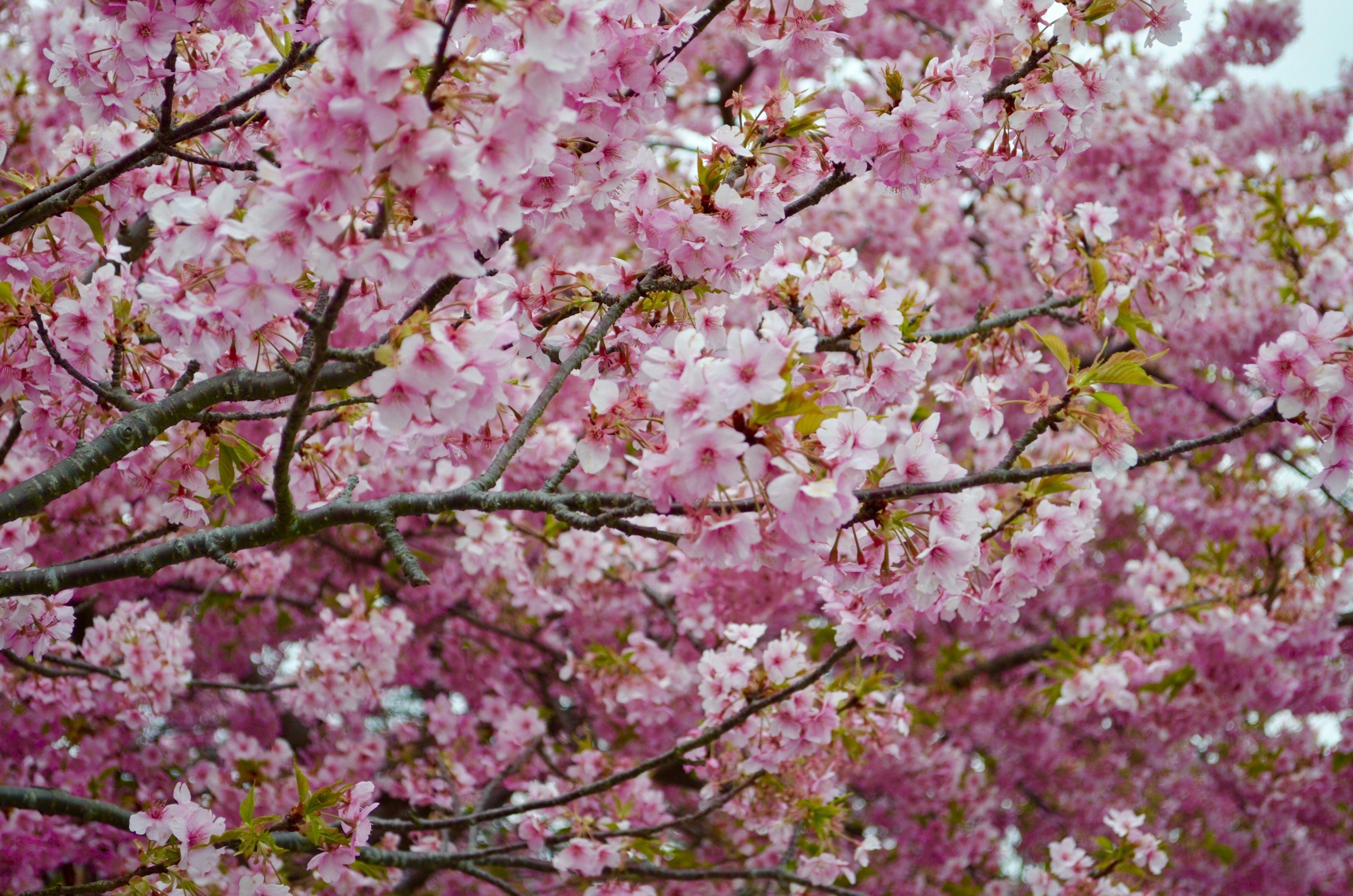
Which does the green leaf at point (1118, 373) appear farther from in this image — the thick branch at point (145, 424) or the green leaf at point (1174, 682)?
the green leaf at point (1174, 682)

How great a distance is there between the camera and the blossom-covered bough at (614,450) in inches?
63.0

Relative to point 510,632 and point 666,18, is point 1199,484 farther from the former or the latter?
point 666,18

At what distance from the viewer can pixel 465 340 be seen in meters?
1.58

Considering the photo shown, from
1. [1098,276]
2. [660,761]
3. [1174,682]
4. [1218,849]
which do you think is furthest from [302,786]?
[1218,849]

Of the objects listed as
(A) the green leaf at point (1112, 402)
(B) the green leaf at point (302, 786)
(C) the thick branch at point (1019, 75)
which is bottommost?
(B) the green leaf at point (302, 786)

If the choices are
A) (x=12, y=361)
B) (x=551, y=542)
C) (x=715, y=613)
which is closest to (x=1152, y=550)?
(x=715, y=613)

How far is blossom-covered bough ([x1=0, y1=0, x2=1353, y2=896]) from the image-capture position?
1.60 metres

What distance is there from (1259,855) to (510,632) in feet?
22.4

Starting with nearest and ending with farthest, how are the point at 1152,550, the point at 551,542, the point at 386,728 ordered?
the point at 551,542 < the point at 1152,550 < the point at 386,728

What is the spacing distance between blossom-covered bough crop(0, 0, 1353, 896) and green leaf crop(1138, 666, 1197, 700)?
0.12 metres

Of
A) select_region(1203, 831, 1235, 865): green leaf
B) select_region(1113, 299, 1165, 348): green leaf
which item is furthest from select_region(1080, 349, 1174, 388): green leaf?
select_region(1203, 831, 1235, 865): green leaf

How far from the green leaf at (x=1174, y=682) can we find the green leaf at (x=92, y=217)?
4.83 meters

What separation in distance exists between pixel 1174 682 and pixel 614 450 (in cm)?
343

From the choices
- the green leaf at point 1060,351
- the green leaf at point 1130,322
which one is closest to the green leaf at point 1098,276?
the green leaf at point 1130,322
